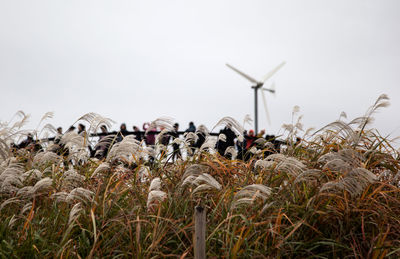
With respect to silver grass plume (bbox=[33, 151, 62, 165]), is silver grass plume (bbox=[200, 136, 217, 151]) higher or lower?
higher

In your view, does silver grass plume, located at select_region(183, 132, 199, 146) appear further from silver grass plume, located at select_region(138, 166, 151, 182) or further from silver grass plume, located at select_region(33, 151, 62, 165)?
silver grass plume, located at select_region(33, 151, 62, 165)

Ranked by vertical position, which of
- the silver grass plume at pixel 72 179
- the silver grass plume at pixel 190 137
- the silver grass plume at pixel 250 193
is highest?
the silver grass plume at pixel 190 137

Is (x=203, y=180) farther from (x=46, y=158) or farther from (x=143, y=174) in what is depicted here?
(x=46, y=158)

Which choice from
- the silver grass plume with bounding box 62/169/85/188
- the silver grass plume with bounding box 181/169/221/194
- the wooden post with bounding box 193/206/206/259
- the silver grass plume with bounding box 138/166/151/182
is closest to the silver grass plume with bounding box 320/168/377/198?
the silver grass plume with bounding box 181/169/221/194

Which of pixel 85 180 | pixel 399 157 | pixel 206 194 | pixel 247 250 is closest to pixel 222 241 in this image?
pixel 247 250

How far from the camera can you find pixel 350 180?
3.53 m

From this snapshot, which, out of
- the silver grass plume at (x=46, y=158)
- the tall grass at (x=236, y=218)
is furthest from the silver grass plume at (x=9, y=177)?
the silver grass plume at (x=46, y=158)

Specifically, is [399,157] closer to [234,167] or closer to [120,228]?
[234,167]

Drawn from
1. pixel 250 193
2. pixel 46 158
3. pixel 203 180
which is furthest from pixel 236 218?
pixel 46 158

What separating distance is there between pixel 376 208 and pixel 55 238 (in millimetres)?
3278

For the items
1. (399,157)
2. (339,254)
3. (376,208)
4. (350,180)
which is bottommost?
(339,254)

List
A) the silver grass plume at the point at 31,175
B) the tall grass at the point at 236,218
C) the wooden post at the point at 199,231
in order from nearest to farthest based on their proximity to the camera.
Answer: the wooden post at the point at 199,231, the tall grass at the point at 236,218, the silver grass plume at the point at 31,175

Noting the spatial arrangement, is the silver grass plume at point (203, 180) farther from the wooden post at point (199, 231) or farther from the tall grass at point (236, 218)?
the wooden post at point (199, 231)

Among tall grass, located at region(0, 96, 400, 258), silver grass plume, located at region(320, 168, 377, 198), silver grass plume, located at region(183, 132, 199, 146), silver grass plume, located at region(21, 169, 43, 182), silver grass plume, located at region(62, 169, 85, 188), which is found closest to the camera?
silver grass plume, located at region(320, 168, 377, 198)
